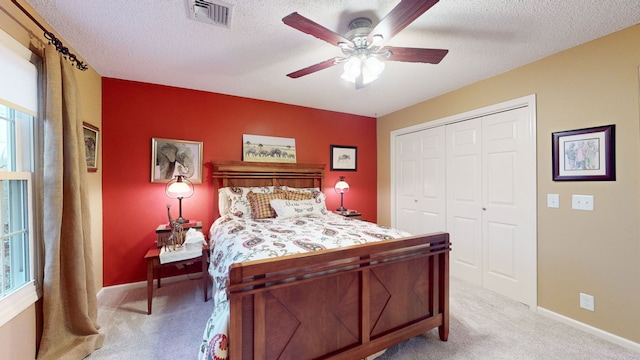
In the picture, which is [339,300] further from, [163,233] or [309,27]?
[163,233]

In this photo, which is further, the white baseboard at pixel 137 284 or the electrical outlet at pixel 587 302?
the white baseboard at pixel 137 284

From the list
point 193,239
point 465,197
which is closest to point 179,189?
point 193,239

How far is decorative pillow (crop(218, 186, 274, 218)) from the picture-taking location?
9.91 ft

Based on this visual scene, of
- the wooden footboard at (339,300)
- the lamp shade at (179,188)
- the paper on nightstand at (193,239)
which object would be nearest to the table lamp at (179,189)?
the lamp shade at (179,188)

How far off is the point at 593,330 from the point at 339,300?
2.26 meters

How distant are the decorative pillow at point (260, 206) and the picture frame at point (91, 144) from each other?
160 centimetres

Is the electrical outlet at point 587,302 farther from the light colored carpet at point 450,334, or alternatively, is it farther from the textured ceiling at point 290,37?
the textured ceiling at point 290,37

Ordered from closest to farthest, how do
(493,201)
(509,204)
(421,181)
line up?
(509,204)
(493,201)
(421,181)

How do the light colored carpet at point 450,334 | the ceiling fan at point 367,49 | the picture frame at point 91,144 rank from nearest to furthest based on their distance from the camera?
the ceiling fan at point 367,49 → the light colored carpet at point 450,334 → the picture frame at point 91,144

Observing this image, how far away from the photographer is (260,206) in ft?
9.85

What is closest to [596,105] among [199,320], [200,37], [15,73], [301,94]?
[301,94]

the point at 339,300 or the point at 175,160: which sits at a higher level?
the point at 175,160

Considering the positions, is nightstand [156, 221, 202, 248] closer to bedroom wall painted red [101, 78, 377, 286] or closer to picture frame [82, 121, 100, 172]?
bedroom wall painted red [101, 78, 377, 286]

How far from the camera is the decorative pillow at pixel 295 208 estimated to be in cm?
294
